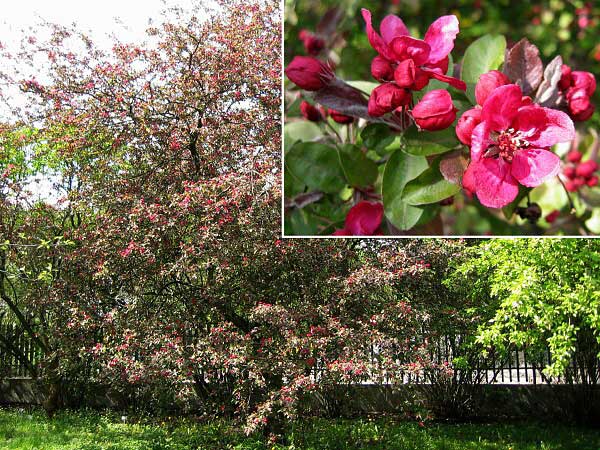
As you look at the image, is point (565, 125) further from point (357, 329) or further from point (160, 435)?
point (160, 435)

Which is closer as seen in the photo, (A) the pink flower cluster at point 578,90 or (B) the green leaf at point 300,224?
(A) the pink flower cluster at point 578,90

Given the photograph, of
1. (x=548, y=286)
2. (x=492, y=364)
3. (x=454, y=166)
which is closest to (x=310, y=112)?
(x=454, y=166)

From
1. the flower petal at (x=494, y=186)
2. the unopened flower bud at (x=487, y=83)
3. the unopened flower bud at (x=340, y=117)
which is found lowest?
the flower petal at (x=494, y=186)

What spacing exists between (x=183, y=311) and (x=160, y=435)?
133 cm

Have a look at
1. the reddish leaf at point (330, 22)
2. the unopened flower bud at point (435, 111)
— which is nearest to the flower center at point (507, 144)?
the unopened flower bud at point (435, 111)

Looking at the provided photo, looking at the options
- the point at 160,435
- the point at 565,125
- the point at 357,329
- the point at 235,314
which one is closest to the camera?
the point at 565,125

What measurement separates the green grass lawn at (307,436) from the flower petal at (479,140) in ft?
12.4

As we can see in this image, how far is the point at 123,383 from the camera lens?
456 centimetres

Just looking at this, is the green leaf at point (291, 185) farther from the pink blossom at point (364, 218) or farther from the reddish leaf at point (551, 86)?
the reddish leaf at point (551, 86)

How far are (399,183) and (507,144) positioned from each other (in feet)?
0.61

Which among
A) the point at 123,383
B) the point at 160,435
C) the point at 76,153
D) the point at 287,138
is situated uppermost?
the point at 76,153

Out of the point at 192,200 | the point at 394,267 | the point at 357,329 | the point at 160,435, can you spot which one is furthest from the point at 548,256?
the point at 160,435

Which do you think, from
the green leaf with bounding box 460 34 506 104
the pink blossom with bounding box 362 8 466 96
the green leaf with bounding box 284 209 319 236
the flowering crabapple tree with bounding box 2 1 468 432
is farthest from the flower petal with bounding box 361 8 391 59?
the flowering crabapple tree with bounding box 2 1 468 432

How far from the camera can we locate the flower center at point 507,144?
103 centimetres
